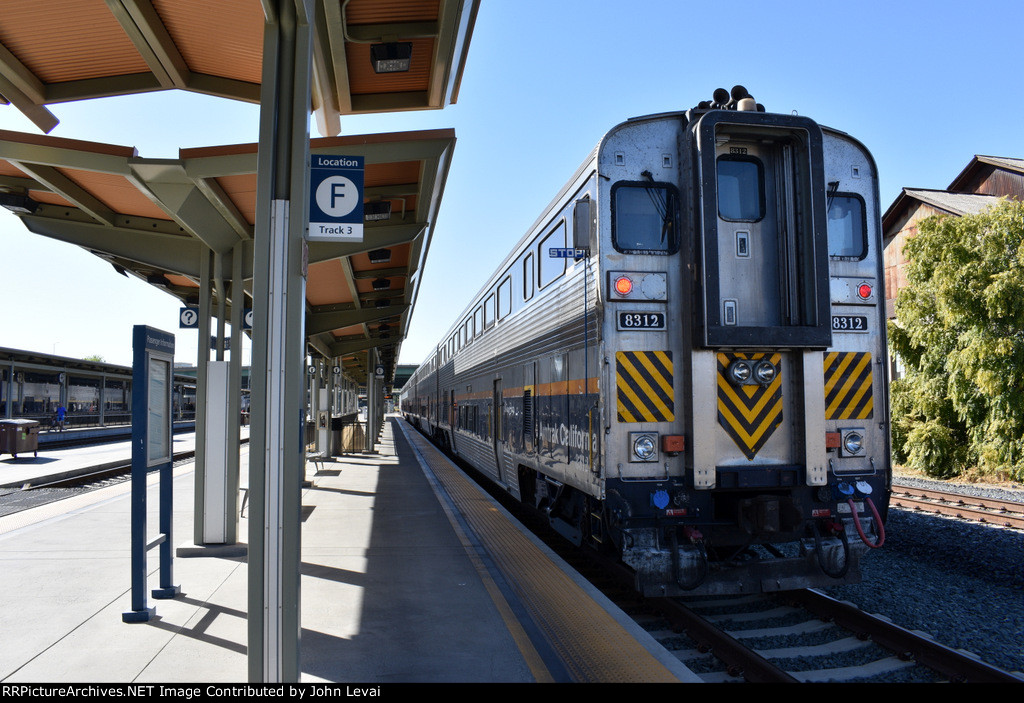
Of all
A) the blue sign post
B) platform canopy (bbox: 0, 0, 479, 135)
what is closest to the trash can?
platform canopy (bbox: 0, 0, 479, 135)

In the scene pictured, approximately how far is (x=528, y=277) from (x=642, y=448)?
3664 mm

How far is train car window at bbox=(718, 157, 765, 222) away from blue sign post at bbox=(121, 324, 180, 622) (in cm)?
452

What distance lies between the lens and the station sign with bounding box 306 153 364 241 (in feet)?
13.5

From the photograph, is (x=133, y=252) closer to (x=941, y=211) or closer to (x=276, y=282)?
(x=276, y=282)

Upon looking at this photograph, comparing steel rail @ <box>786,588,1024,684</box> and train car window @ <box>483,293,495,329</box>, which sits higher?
train car window @ <box>483,293,495,329</box>

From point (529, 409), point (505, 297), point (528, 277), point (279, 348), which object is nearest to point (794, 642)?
point (529, 409)

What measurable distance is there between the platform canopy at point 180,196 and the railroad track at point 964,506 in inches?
316

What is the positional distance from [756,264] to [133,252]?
596 centimetres

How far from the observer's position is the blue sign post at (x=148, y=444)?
5137mm

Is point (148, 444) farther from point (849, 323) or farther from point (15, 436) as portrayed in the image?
point (15, 436)

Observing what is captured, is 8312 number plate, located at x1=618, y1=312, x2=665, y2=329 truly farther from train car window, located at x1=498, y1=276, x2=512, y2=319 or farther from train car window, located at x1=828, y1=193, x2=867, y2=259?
train car window, located at x1=498, y1=276, x2=512, y2=319

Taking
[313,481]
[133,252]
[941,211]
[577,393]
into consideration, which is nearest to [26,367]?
[313,481]

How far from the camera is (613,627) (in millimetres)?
4977

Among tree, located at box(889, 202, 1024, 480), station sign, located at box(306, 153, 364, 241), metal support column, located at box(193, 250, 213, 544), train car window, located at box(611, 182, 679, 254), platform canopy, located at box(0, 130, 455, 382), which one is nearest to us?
station sign, located at box(306, 153, 364, 241)
